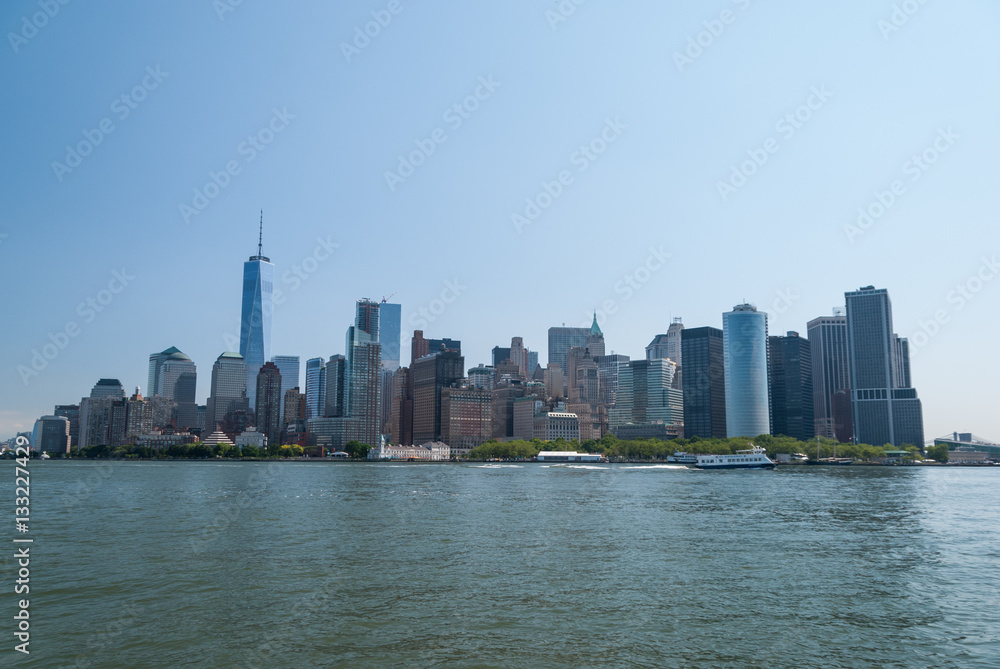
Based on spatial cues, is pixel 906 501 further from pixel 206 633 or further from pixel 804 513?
pixel 206 633

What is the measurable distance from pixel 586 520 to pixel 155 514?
4227 cm

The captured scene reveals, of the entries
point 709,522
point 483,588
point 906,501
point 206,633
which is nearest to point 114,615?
point 206,633

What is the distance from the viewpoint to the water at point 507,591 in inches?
1023

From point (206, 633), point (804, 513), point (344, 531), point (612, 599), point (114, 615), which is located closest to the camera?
point (206, 633)

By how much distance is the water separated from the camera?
2598 centimetres

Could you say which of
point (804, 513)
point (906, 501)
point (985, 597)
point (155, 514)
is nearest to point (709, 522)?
point (804, 513)

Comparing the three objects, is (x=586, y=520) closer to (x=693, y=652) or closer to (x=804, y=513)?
(x=804, y=513)

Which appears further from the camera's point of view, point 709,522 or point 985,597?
point 709,522

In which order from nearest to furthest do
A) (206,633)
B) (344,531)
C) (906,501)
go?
(206,633) → (344,531) → (906,501)

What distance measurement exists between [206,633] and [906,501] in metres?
95.1

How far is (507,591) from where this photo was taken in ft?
113

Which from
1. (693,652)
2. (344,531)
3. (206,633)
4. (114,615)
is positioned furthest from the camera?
(344,531)

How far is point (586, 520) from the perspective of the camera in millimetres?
64875

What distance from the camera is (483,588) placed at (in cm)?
3519
